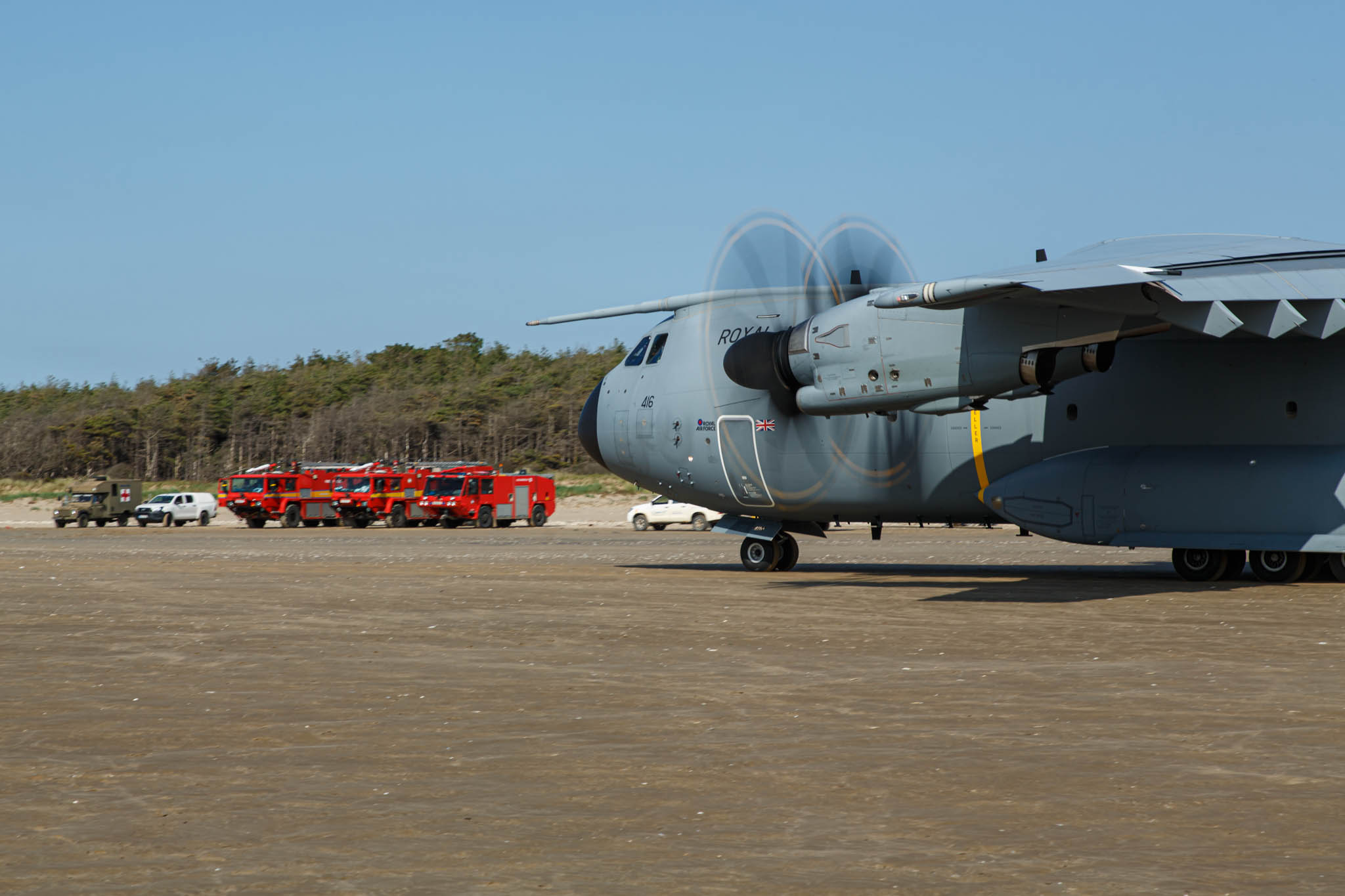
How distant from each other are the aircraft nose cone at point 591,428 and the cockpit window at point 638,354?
0.86 metres

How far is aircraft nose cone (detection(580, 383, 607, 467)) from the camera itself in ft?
86.9

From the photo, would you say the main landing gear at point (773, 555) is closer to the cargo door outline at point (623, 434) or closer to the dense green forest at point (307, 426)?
the cargo door outline at point (623, 434)

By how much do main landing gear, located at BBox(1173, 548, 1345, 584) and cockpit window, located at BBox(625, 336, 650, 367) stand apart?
418 inches

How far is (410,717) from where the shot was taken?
30.3ft

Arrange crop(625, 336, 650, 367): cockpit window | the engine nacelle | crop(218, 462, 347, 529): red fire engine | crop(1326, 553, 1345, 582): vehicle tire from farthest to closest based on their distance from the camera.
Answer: crop(218, 462, 347, 529): red fire engine
crop(625, 336, 650, 367): cockpit window
crop(1326, 553, 1345, 582): vehicle tire
the engine nacelle

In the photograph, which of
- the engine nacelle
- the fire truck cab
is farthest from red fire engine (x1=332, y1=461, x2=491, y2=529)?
the engine nacelle

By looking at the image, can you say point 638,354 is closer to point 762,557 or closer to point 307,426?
point 762,557

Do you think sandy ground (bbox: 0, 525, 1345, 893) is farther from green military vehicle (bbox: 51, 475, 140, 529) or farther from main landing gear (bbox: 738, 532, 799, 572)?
green military vehicle (bbox: 51, 475, 140, 529)

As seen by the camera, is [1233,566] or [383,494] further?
[383,494]

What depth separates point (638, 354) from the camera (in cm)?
2595

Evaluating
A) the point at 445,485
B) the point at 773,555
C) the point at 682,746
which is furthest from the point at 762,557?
the point at 445,485

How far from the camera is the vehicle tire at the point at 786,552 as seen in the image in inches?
984

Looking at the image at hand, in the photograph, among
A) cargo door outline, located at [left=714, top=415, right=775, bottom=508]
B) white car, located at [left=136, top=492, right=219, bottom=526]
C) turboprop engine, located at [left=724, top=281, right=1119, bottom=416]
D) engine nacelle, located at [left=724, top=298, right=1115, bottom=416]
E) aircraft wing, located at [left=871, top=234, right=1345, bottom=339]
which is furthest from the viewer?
white car, located at [left=136, top=492, right=219, bottom=526]

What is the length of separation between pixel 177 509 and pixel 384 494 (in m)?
12.3
